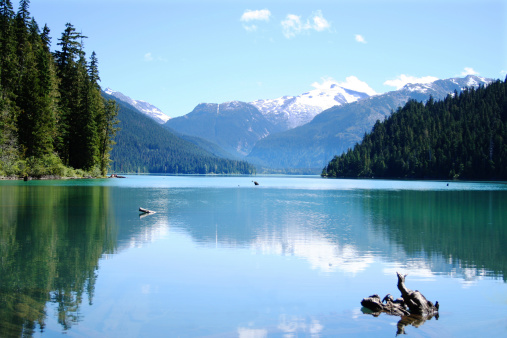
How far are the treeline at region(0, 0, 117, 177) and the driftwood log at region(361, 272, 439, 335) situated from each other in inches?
2927

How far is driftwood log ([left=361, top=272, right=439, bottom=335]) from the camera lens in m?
11.9

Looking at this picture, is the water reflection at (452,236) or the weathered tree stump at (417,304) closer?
the weathered tree stump at (417,304)

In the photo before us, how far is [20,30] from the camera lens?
87.4 metres

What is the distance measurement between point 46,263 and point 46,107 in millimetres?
72443

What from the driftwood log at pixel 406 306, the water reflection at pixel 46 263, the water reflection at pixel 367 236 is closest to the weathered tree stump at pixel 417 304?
the driftwood log at pixel 406 306

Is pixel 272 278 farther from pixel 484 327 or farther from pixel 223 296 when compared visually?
pixel 484 327

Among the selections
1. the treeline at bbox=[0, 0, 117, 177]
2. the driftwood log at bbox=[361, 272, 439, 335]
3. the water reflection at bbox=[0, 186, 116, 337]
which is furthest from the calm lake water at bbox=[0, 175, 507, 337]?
the treeline at bbox=[0, 0, 117, 177]

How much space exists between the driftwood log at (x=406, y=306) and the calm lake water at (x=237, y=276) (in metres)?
0.30

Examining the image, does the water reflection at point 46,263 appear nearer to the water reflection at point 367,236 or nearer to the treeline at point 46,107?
the water reflection at point 367,236

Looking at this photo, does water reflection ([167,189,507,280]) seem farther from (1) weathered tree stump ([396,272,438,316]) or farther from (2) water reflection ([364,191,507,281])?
(1) weathered tree stump ([396,272,438,316])

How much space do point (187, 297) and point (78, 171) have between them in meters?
91.8

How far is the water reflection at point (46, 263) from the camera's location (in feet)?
36.9

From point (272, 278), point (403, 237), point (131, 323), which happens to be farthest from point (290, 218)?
point (131, 323)

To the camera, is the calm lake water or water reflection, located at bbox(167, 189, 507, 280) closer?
the calm lake water
